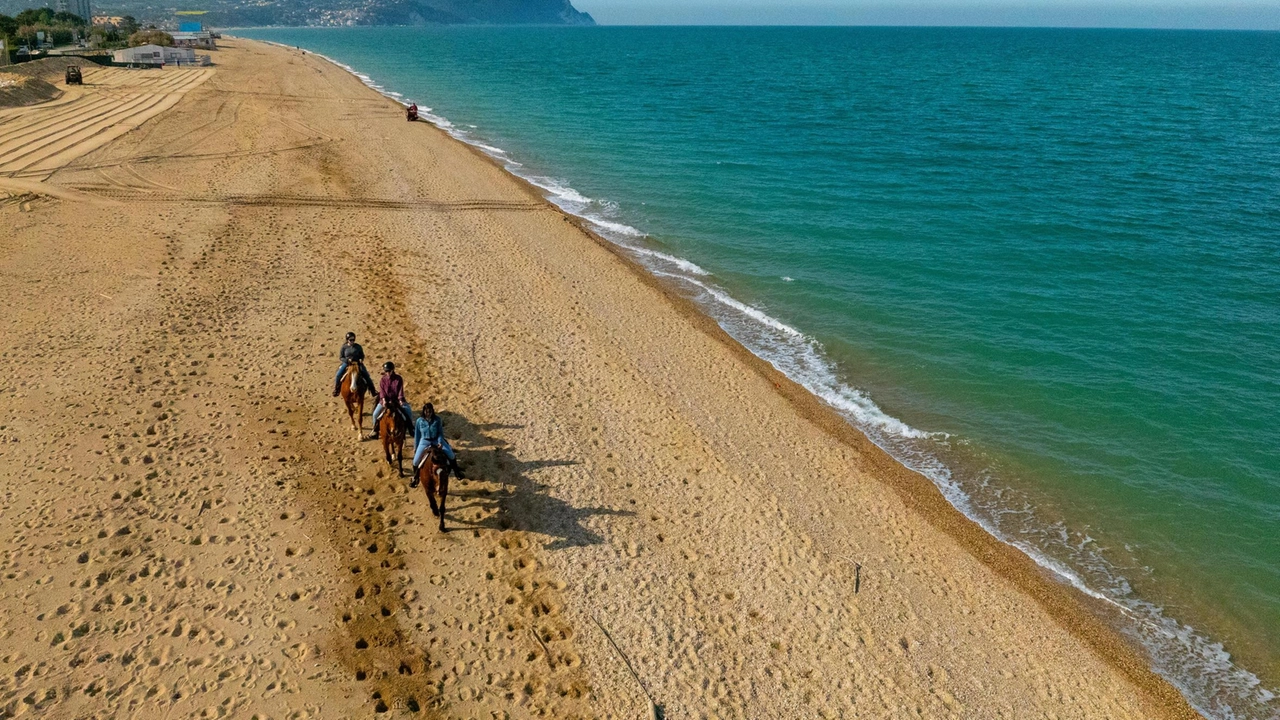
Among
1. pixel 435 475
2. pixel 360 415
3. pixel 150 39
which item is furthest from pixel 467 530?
pixel 150 39

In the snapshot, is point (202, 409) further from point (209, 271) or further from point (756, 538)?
point (756, 538)

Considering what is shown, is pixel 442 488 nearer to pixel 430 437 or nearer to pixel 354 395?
pixel 430 437

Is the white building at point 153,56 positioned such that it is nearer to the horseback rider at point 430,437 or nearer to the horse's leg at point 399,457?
the horse's leg at point 399,457

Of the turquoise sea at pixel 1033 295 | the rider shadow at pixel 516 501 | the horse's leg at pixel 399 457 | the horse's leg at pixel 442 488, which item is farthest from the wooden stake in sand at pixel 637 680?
the turquoise sea at pixel 1033 295

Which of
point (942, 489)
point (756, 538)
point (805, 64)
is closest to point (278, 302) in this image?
point (756, 538)

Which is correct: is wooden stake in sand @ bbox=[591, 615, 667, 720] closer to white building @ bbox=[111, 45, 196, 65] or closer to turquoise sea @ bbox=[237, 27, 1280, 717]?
turquoise sea @ bbox=[237, 27, 1280, 717]
